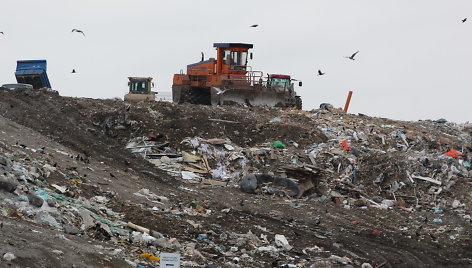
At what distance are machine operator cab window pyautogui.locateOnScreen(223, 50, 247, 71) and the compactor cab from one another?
108 inches

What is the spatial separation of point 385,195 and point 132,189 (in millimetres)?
6746

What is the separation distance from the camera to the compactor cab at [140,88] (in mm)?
27953

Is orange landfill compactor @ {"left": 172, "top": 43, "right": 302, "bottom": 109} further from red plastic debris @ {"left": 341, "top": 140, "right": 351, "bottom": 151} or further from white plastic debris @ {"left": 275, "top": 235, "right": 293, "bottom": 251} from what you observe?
white plastic debris @ {"left": 275, "top": 235, "right": 293, "bottom": 251}

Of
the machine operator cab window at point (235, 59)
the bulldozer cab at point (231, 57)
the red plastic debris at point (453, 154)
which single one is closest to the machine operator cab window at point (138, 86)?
the bulldozer cab at point (231, 57)

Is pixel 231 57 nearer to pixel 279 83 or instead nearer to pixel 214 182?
pixel 279 83

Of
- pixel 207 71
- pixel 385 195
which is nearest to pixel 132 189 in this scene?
pixel 385 195

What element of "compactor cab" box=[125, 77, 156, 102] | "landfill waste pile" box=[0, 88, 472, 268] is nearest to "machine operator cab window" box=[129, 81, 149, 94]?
"compactor cab" box=[125, 77, 156, 102]

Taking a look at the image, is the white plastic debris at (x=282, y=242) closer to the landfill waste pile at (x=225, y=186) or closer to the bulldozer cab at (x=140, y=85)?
the landfill waste pile at (x=225, y=186)

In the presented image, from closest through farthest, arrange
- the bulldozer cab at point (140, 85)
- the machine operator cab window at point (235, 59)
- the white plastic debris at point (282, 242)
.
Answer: the white plastic debris at point (282, 242), the bulldozer cab at point (140, 85), the machine operator cab window at point (235, 59)

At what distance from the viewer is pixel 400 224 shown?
57.3 feet

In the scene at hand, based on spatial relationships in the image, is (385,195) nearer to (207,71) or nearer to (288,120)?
(288,120)

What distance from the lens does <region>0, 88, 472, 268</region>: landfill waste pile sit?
1220cm

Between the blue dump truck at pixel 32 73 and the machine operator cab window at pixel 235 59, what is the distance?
622 cm

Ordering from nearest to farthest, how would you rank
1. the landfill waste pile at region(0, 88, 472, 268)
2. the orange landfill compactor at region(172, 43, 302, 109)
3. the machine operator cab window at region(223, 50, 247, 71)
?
the landfill waste pile at region(0, 88, 472, 268) < the orange landfill compactor at region(172, 43, 302, 109) < the machine operator cab window at region(223, 50, 247, 71)
